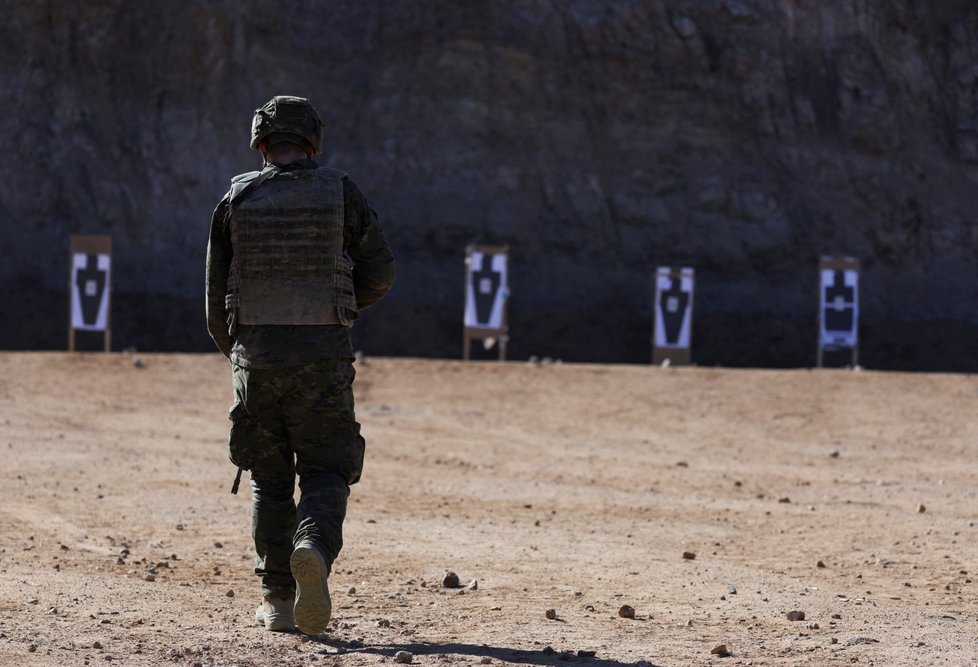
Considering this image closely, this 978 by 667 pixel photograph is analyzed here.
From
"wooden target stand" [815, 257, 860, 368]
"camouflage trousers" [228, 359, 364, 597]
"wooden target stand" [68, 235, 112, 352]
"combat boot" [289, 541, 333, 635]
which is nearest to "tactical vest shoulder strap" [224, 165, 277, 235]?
"camouflage trousers" [228, 359, 364, 597]

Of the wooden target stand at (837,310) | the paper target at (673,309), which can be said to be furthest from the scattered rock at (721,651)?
the wooden target stand at (837,310)

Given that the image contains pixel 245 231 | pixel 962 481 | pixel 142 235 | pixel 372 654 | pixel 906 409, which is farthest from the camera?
pixel 142 235

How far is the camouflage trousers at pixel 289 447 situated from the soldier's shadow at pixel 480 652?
1.18 ft

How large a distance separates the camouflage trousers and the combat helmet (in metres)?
0.80

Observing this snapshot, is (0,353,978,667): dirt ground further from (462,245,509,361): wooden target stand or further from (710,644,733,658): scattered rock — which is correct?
(462,245,509,361): wooden target stand

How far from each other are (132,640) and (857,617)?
2.68 metres

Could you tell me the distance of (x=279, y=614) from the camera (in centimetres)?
478

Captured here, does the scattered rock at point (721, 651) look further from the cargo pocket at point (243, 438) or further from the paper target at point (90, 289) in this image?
the paper target at point (90, 289)

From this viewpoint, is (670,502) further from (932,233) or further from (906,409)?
(932,233)

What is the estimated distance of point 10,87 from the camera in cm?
2420

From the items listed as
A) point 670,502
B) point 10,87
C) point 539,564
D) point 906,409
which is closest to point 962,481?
point 670,502

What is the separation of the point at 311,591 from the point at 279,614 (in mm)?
526

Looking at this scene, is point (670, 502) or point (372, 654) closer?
point (372, 654)

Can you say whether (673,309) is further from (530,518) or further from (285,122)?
(285,122)
